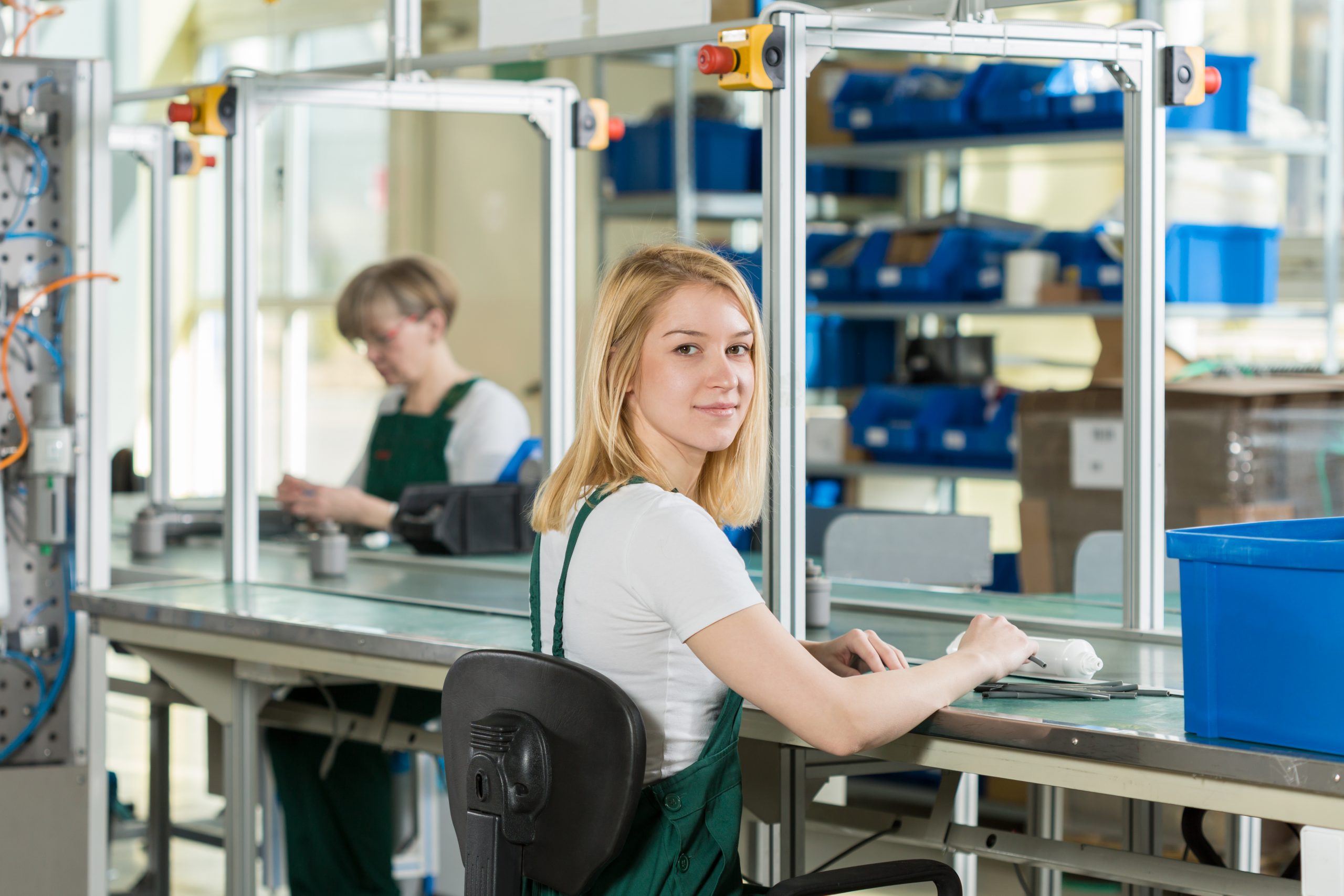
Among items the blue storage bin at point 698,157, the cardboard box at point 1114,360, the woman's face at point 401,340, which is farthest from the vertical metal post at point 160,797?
the blue storage bin at point 698,157

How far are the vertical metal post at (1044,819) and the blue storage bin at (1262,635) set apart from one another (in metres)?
1.18

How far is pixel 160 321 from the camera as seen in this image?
12.7ft

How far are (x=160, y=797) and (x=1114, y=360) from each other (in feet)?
8.96

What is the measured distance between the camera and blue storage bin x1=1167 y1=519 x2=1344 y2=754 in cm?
151

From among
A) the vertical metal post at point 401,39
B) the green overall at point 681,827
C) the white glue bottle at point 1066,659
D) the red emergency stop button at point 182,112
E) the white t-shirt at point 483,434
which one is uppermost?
the vertical metal post at point 401,39

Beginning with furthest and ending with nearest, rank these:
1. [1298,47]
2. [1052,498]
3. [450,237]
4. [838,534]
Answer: [450,237], [1298,47], [1052,498], [838,534]

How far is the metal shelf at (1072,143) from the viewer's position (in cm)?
479

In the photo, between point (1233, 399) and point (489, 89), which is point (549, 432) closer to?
point (489, 89)

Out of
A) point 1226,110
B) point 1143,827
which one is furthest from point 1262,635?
point 1226,110

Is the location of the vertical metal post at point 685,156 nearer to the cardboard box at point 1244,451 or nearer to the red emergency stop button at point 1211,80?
the cardboard box at point 1244,451

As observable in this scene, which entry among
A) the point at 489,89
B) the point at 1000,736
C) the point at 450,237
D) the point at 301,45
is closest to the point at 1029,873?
the point at 1000,736

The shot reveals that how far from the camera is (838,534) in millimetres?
3359

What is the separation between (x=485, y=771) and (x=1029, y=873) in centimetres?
154

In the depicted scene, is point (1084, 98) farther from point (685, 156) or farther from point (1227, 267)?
point (685, 156)
